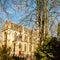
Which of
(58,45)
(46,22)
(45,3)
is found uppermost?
(45,3)

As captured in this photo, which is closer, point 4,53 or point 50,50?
point 50,50

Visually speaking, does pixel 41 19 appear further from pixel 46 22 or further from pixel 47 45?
pixel 47 45

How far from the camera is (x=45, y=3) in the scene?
2459 centimetres

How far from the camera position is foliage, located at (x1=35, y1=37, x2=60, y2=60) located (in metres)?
20.8

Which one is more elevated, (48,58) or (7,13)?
(7,13)

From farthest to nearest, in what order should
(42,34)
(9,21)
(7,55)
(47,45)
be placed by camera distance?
1. (9,21)
2. (42,34)
3. (7,55)
4. (47,45)

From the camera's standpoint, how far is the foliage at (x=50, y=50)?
2075 cm

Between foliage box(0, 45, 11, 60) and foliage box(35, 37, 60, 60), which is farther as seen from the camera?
foliage box(0, 45, 11, 60)

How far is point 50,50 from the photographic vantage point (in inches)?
819


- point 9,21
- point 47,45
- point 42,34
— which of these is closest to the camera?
point 47,45

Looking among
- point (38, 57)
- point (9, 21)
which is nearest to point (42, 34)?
point (38, 57)

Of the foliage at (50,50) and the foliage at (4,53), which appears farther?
the foliage at (4,53)

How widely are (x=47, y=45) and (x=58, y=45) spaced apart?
1.07 meters

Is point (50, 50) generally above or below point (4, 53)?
above
